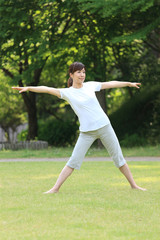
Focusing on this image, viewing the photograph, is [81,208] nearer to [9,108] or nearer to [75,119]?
[75,119]

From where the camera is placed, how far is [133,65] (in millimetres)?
22625

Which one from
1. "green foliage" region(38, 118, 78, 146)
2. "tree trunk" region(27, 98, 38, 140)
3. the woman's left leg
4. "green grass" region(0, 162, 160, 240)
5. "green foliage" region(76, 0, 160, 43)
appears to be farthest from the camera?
"green foliage" region(38, 118, 78, 146)

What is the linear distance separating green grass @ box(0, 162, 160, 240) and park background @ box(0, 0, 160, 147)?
7.76 meters

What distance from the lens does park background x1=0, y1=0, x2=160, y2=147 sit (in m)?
18.4

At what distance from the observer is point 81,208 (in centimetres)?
640

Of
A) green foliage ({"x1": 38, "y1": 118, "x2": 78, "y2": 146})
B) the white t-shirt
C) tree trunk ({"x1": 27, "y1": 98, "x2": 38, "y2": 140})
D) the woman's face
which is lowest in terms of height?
green foliage ({"x1": 38, "y1": 118, "x2": 78, "y2": 146})

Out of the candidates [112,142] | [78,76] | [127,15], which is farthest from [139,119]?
[78,76]

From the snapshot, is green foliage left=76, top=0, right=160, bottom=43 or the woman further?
green foliage left=76, top=0, right=160, bottom=43

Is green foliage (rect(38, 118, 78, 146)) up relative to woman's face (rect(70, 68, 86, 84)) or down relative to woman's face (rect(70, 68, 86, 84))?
down

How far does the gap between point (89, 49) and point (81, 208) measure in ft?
47.0

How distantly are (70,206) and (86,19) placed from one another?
48.5 ft

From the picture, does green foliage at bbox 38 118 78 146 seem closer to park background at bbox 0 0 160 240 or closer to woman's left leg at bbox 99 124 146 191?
park background at bbox 0 0 160 240

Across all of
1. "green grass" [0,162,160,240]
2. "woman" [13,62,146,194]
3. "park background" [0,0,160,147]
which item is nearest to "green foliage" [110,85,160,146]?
"park background" [0,0,160,147]

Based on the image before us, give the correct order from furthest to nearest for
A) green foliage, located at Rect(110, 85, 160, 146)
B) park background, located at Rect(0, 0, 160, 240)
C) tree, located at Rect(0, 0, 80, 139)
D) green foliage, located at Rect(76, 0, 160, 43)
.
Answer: green foliage, located at Rect(110, 85, 160, 146) < tree, located at Rect(0, 0, 80, 139) < green foliage, located at Rect(76, 0, 160, 43) < park background, located at Rect(0, 0, 160, 240)
